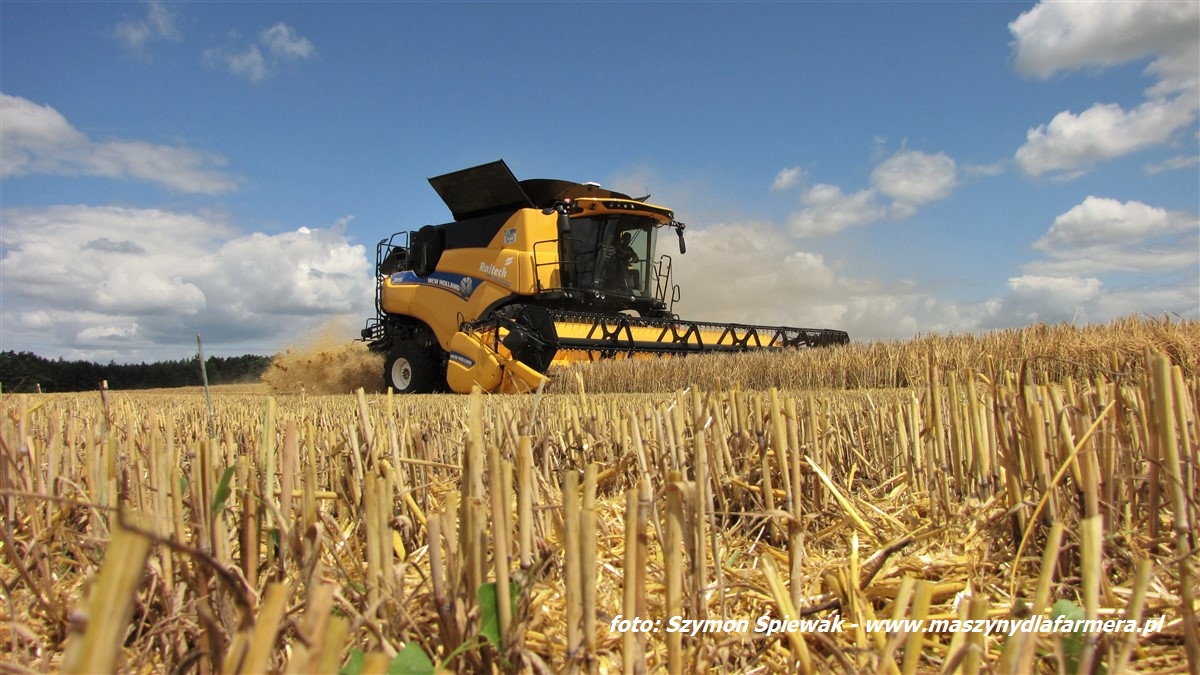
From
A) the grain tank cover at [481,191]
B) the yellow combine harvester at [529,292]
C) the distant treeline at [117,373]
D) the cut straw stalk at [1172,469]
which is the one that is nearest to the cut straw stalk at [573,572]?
the cut straw stalk at [1172,469]

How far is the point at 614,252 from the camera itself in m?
11.5

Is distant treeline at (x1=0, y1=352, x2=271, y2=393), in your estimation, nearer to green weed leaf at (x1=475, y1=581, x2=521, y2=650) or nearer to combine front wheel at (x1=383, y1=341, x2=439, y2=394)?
combine front wheel at (x1=383, y1=341, x2=439, y2=394)

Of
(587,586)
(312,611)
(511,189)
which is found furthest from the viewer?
(511,189)

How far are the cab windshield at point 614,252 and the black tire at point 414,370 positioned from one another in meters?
2.88

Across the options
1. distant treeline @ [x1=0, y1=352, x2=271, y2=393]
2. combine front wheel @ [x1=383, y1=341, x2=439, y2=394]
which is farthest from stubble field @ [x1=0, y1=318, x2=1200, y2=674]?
distant treeline @ [x1=0, y1=352, x2=271, y2=393]

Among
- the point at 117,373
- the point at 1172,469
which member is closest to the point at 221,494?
the point at 1172,469

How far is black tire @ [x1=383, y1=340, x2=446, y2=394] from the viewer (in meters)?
11.8

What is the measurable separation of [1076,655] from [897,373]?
8.33 metres

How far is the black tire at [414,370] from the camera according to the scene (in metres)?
11.8

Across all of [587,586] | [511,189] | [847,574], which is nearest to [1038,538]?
[847,574]

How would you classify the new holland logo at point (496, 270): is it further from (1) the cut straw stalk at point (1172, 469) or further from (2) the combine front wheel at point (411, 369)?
(1) the cut straw stalk at point (1172, 469)

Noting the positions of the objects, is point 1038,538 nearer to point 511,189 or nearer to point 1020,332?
point 1020,332

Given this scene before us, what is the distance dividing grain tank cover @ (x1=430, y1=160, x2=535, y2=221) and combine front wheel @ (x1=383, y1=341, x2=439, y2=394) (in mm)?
2496

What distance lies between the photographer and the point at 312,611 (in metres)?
0.63
